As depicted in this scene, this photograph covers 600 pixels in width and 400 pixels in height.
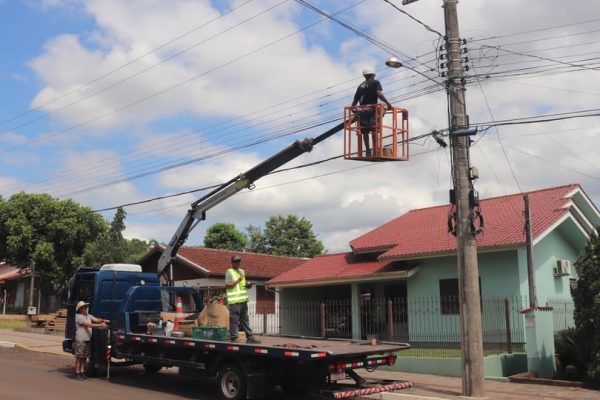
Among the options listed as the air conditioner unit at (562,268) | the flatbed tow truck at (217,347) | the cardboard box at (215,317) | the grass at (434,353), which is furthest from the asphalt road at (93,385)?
the air conditioner unit at (562,268)

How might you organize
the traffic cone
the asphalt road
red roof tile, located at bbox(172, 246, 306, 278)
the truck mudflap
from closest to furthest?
the truck mudflap
the asphalt road
the traffic cone
red roof tile, located at bbox(172, 246, 306, 278)

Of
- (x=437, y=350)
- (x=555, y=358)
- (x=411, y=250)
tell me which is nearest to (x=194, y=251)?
(x=411, y=250)

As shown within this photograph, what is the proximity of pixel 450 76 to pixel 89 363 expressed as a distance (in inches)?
390

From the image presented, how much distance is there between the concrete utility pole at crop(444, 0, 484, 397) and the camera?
10938mm

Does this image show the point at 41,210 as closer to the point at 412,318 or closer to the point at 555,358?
the point at 412,318

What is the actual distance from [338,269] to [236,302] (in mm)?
12220

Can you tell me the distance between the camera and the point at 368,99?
11844mm

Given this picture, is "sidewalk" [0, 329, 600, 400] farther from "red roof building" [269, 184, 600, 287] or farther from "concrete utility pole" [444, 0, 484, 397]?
"red roof building" [269, 184, 600, 287]

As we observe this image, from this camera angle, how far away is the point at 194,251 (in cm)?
2916

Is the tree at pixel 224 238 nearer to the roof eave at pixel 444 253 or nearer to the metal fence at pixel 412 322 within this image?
the metal fence at pixel 412 322

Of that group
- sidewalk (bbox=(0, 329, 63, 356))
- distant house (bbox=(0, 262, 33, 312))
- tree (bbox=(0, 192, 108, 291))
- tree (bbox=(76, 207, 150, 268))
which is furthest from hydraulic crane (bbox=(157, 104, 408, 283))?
distant house (bbox=(0, 262, 33, 312))

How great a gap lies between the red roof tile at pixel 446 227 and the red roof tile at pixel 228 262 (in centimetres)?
713

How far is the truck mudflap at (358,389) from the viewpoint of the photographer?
30.1ft

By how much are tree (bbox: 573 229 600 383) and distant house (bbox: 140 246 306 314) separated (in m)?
15.5
